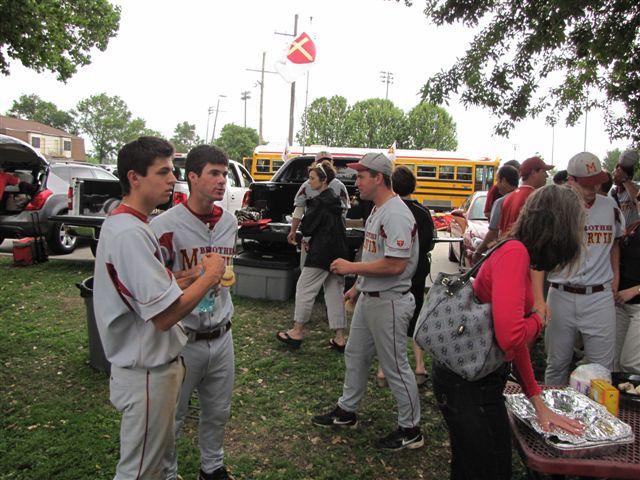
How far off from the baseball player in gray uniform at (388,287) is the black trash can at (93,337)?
7.40 feet

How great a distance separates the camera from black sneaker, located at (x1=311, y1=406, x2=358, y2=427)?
358 centimetres

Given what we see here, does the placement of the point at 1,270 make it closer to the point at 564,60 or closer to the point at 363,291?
the point at 363,291

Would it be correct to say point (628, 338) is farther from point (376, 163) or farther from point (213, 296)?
point (213, 296)

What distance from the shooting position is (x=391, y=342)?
324cm

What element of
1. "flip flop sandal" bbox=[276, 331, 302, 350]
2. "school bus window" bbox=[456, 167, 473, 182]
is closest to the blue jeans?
"flip flop sandal" bbox=[276, 331, 302, 350]

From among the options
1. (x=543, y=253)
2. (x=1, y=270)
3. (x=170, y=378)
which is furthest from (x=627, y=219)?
(x=1, y=270)

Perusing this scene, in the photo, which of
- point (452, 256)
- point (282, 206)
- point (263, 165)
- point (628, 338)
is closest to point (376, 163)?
point (628, 338)

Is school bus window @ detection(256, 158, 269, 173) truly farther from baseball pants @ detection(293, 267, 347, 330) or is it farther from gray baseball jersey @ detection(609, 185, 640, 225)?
gray baseball jersey @ detection(609, 185, 640, 225)

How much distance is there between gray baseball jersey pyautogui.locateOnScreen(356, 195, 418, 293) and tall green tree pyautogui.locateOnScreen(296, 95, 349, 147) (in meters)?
48.9

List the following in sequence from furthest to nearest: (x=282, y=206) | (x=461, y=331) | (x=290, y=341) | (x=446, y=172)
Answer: (x=446, y=172) < (x=282, y=206) < (x=290, y=341) < (x=461, y=331)

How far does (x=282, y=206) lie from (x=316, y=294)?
2.88 meters

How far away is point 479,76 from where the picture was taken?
6.45m

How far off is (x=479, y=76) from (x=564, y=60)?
60.5 inches

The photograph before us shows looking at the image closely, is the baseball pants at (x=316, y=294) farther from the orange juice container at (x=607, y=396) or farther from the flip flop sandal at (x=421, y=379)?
the orange juice container at (x=607, y=396)
